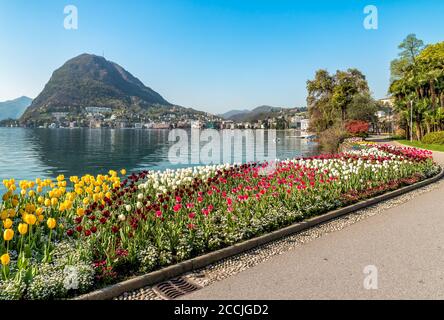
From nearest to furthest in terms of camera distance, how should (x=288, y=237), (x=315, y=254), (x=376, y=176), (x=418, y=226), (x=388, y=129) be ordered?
1. (x=315, y=254)
2. (x=288, y=237)
3. (x=418, y=226)
4. (x=376, y=176)
5. (x=388, y=129)

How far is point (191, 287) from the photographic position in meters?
5.32

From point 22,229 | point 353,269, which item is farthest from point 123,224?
point 353,269

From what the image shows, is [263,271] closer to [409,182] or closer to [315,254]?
[315,254]

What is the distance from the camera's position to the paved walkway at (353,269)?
508 centimetres

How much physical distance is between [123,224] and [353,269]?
4.38m

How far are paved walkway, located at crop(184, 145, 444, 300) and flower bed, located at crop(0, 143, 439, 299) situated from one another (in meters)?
1.15

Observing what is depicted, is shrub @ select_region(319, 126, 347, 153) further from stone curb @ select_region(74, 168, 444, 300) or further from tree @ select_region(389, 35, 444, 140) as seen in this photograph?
stone curb @ select_region(74, 168, 444, 300)

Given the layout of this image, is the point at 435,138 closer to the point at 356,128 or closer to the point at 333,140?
the point at 333,140

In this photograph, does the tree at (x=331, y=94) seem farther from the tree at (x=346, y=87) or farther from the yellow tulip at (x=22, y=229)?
the yellow tulip at (x=22, y=229)

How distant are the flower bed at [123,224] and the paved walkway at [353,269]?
1146mm

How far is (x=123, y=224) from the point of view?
23.6 ft

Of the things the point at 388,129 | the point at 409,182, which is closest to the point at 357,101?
the point at 388,129
